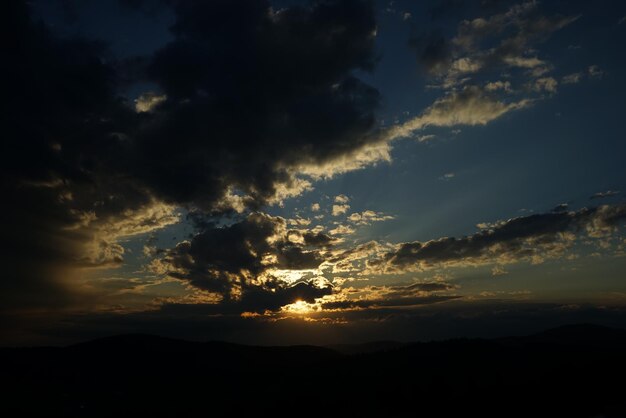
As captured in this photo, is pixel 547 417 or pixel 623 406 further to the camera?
pixel 547 417

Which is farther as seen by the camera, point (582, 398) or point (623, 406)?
point (582, 398)

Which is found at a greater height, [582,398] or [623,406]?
[623,406]

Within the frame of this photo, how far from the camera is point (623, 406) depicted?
12550 cm

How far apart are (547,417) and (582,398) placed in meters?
18.6

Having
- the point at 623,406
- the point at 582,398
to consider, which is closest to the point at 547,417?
the point at 582,398

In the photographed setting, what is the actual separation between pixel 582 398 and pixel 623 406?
79518mm

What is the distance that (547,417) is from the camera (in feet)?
630

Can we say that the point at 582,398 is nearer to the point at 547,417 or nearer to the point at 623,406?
the point at 547,417

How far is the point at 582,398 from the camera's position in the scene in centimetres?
19312

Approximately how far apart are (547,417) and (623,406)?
77063mm

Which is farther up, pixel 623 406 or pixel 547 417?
pixel 623 406
